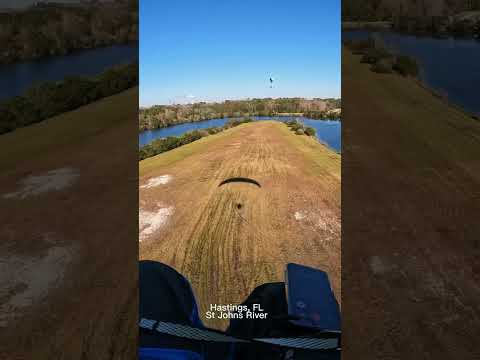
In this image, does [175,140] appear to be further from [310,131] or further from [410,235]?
[410,235]

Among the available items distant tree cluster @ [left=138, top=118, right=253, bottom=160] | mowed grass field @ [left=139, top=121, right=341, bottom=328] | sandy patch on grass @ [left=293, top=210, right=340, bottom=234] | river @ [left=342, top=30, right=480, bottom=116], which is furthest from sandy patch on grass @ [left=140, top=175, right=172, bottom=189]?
river @ [left=342, top=30, right=480, bottom=116]

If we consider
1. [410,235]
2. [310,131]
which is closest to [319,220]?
[310,131]

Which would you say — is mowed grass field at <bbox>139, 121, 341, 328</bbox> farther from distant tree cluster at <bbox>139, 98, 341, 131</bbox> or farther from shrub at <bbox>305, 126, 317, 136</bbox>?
distant tree cluster at <bbox>139, 98, 341, 131</bbox>

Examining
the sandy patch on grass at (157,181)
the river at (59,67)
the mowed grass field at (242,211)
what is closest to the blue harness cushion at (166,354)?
the mowed grass field at (242,211)

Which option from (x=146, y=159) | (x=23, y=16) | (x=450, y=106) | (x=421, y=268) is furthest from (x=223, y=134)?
(x=23, y=16)

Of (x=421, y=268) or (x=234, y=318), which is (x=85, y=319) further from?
(x=421, y=268)

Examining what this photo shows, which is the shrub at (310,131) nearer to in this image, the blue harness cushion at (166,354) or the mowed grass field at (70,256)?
the blue harness cushion at (166,354)

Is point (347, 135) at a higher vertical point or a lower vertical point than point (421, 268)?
higher
